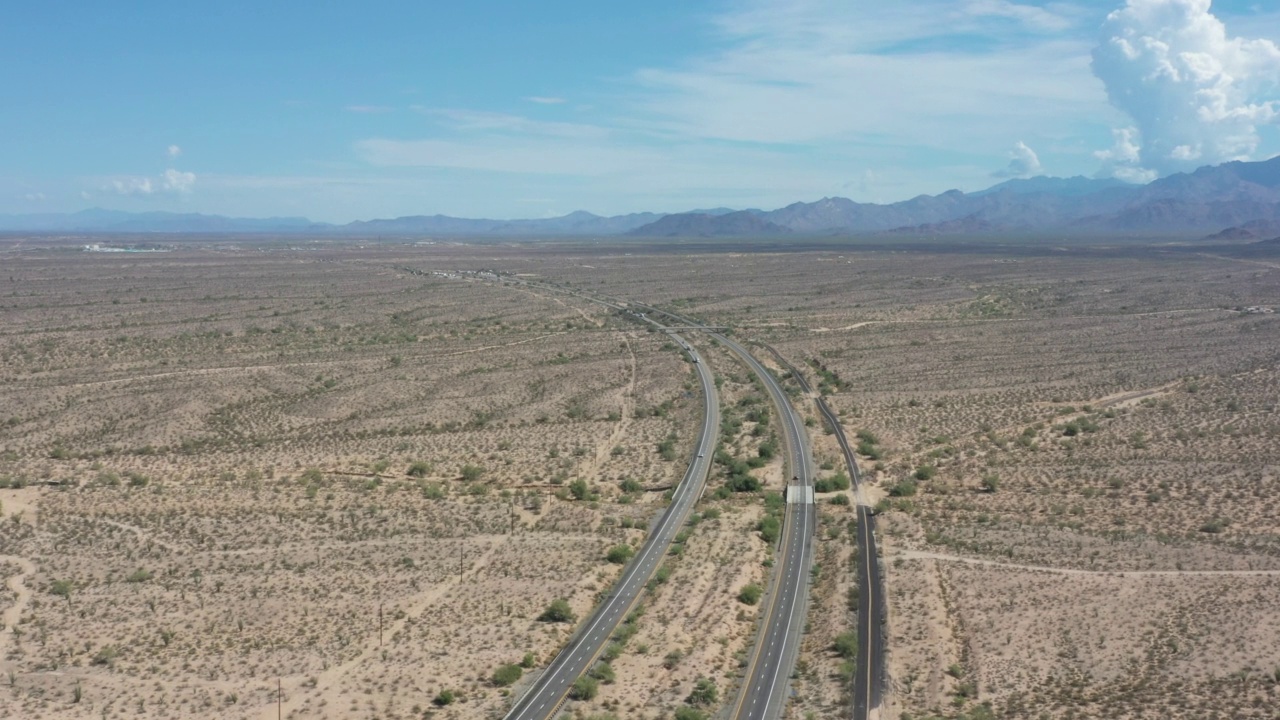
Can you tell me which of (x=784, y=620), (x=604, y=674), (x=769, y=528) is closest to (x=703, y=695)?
(x=604, y=674)

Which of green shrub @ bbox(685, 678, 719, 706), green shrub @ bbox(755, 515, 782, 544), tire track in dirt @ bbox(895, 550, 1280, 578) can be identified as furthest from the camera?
green shrub @ bbox(755, 515, 782, 544)

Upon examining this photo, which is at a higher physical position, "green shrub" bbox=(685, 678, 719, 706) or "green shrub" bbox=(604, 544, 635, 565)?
"green shrub" bbox=(604, 544, 635, 565)

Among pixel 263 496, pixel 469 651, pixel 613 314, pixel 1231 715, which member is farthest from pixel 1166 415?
pixel 613 314

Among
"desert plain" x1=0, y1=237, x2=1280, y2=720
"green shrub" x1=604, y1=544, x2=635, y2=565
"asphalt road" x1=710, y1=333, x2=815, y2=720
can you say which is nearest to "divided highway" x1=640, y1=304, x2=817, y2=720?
"asphalt road" x1=710, y1=333, x2=815, y2=720

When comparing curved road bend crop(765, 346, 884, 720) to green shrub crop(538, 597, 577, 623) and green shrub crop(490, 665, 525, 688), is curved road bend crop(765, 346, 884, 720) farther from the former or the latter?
green shrub crop(490, 665, 525, 688)

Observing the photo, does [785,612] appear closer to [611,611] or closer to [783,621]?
[783,621]

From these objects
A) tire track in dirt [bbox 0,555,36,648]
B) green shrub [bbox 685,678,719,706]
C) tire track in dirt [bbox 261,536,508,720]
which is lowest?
green shrub [bbox 685,678,719,706]

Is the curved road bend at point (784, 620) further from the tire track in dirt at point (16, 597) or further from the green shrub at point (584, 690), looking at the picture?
the tire track in dirt at point (16, 597)
